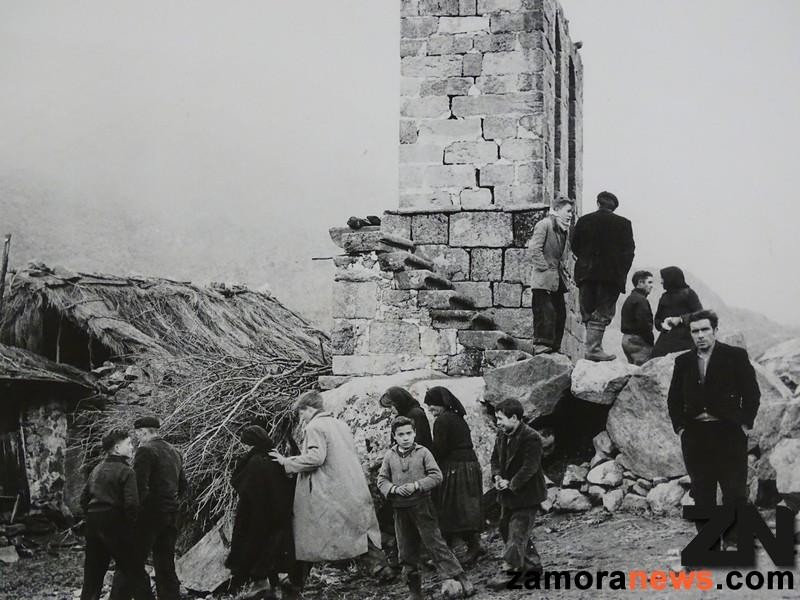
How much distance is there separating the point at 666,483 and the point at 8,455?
6.99 m

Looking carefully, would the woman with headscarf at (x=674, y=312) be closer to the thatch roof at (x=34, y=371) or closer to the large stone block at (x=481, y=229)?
the large stone block at (x=481, y=229)

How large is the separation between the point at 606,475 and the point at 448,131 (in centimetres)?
429

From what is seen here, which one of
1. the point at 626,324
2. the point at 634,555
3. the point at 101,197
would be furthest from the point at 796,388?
the point at 101,197

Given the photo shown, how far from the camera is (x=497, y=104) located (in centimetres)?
1116

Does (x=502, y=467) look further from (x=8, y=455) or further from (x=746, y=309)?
(x=746, y=309)

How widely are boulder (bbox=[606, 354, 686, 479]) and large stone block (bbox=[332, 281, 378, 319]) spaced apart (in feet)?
7.95

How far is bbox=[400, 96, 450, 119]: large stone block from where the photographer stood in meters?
11.3

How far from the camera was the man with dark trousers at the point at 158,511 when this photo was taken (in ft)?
24.0

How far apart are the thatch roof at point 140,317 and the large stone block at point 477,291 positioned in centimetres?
218

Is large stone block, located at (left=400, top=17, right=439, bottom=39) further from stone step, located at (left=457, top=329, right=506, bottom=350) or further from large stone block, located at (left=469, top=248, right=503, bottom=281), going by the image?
stone step, located at (left=457, top=329, right=506, bottom=350)

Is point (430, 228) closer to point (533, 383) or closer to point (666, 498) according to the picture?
point (533, 383)

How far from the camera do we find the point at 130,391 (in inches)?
472

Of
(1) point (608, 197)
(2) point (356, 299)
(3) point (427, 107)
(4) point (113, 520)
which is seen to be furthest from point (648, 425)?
(3) point (427, 107)

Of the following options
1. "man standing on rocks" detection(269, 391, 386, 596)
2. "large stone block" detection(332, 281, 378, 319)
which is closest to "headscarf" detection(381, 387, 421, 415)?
"man standing on rocks" detection(269, 391, 386, 596)
